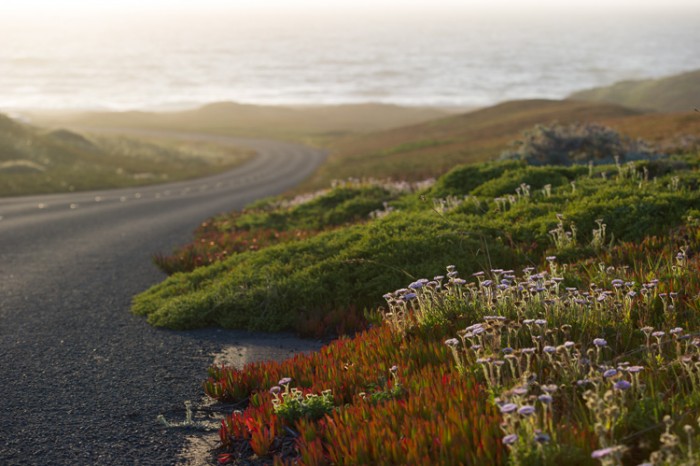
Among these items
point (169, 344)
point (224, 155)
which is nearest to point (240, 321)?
point (169, 344)

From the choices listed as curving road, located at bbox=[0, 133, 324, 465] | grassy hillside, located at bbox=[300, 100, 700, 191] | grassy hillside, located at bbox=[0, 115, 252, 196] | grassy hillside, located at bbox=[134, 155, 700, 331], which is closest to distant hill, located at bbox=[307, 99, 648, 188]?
grassy hillside, located at bbox=[300, 100, 700, 191]

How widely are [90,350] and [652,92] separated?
12607 cm

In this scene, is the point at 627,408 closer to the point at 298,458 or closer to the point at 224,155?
the point at 298,458

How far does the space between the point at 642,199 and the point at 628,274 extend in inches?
140

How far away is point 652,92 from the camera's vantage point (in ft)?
390

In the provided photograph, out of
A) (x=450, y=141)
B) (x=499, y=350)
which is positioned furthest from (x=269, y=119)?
(x=499, y=350)

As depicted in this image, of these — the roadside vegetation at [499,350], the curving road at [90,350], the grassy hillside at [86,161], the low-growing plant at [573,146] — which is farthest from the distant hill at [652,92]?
the curving road at [90,350]

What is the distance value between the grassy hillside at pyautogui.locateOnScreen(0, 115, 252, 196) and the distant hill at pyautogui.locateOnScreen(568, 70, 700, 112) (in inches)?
2736

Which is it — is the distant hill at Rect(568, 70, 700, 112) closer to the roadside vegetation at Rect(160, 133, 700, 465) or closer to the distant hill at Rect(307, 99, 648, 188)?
the distant hill at Rect(307, 99, 648, 188)

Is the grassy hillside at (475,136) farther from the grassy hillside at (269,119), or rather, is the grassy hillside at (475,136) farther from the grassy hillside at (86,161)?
the grassy hillside at (269,119)

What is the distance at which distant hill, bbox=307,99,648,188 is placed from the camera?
124 ft

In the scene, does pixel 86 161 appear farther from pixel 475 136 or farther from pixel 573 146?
pixel 573 146

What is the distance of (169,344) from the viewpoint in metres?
8.88

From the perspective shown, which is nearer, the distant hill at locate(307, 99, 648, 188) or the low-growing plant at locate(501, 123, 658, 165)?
the low-growing plant at locate(501, 123, 658, 165)
